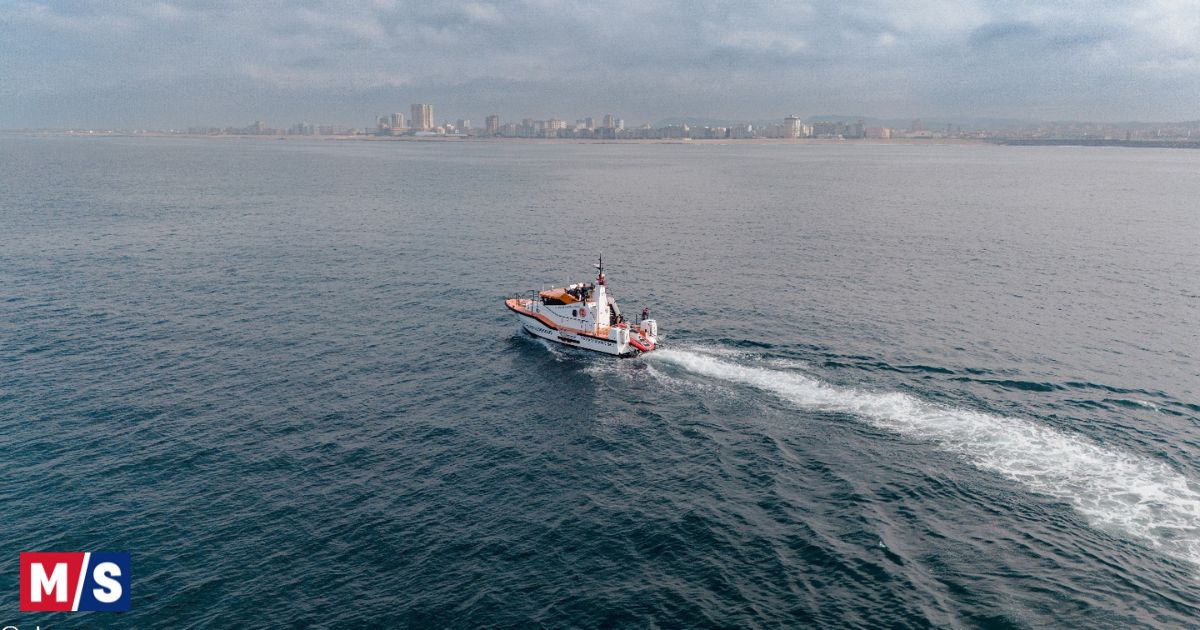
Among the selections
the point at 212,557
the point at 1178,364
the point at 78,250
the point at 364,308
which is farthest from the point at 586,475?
the point at 78,250

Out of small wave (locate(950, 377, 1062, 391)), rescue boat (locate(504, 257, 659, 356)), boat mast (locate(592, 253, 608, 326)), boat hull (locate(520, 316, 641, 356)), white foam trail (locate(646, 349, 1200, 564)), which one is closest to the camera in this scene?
white foam trail (locate(646, 349, 1200, 564))

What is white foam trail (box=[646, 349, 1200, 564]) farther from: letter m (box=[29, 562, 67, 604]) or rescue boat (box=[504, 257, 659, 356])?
letter m (box=[29, 562, 67, 604])

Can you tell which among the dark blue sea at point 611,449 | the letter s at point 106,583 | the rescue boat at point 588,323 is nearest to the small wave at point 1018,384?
the dark blue sea at point 611,449

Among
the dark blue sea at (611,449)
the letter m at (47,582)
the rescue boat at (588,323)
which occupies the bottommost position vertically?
the letter m at (47,582)

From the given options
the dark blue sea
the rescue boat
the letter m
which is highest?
the rescue boat

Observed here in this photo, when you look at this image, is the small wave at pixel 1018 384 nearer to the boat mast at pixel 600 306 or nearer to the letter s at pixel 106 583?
the boat mast at pixel 600 306

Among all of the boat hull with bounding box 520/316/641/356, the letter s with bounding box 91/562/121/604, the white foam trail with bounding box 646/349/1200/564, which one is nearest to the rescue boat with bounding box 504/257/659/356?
the boat hull with bounding box 520/316/641/356
